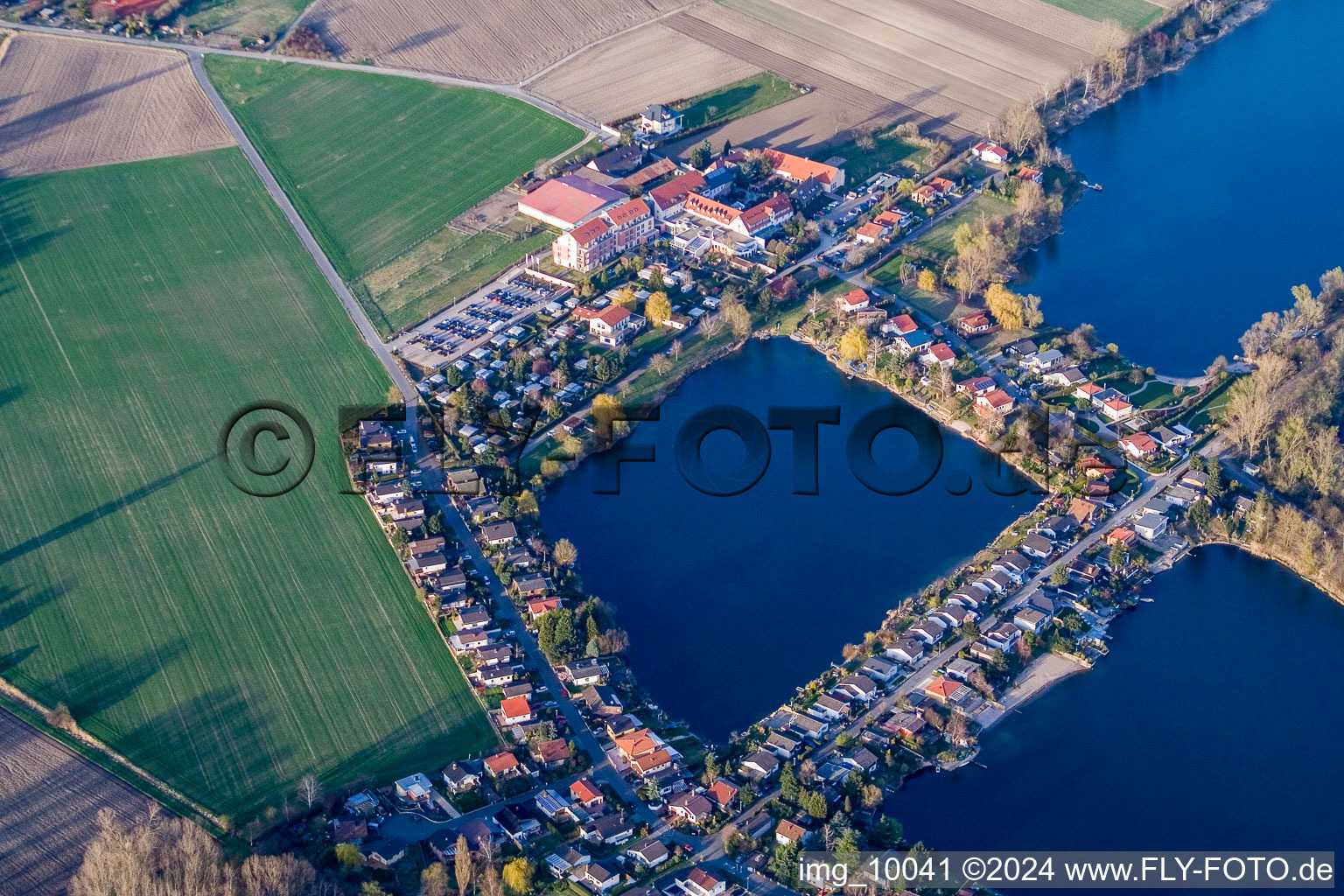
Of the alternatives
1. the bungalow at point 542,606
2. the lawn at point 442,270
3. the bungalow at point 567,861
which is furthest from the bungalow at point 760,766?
the lawn at point 442,270

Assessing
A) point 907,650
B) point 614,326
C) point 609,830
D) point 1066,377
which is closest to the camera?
point 609,830

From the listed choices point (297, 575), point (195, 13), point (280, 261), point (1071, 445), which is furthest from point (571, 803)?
point (195, 13)

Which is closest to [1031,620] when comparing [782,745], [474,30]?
[782,745]

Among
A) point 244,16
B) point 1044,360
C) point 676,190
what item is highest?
point 244,16

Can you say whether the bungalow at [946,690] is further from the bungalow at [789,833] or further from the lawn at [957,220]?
the lawn at [957,220]

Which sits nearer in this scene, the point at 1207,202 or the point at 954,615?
the point at 954,615

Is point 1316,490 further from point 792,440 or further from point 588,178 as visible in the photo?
point 588,178

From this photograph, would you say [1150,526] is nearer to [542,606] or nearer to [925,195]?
[542,606]
